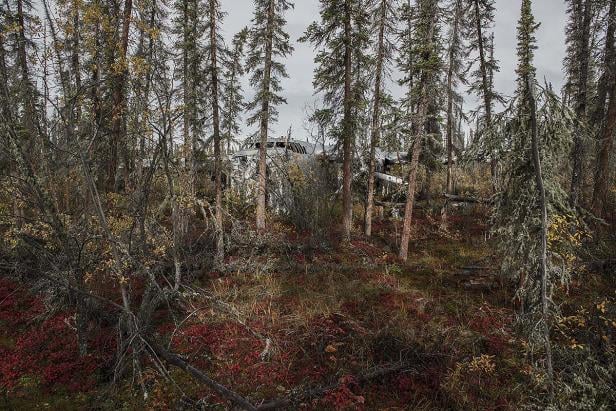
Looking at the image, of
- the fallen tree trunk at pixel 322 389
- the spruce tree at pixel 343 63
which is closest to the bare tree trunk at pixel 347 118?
the spruce tree at pixel 343 63

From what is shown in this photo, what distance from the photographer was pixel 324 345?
855 centimetres

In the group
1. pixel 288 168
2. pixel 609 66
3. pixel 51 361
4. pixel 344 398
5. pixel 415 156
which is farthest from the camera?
pixel 288 168

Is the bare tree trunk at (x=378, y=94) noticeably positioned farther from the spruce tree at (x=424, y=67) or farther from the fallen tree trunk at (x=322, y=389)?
the fallen tree trunk at (x=322, y=389)

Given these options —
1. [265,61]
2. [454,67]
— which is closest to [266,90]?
[265,61]

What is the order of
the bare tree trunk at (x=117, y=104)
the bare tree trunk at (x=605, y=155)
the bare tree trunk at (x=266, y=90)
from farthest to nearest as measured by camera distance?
the bare tree trunk at (x=266, y=90) → the bare tree trunk at (x=605, y=155) → the bare tree trunk at (x=117, y=104)

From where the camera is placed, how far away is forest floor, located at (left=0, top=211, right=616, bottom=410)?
22.7 ft

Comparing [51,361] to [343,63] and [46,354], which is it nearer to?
[46,354]

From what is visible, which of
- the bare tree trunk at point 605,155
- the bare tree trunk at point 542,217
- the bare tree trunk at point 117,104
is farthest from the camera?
the bare tree trunk at point 605,155

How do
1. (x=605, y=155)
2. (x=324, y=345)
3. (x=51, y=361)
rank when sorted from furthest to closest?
(x=605, y=155)
(x=324, y=345)
(x=51, y=361)

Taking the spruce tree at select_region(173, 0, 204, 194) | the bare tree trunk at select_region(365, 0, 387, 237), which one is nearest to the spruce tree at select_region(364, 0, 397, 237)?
the bare tree trunk at select_region(365, 0, 387, 237)

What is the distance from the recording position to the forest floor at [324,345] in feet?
22.7

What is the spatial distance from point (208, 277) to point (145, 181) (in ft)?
24.7

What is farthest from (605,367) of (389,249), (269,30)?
(269,30)

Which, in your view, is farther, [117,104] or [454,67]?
[454,67]
